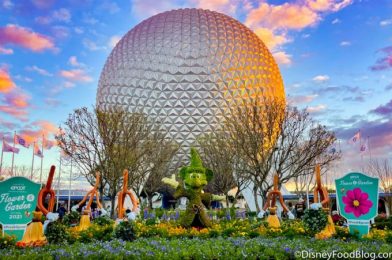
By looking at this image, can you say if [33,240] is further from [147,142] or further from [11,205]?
[147,142]

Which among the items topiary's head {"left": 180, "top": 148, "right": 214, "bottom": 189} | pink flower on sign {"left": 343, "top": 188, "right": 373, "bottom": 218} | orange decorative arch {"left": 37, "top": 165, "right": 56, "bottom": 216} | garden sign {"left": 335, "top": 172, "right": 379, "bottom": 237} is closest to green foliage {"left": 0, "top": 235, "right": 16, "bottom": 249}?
orange decorative arch {"left": 37, "top": 165, "right": 56, "bottom": 216}

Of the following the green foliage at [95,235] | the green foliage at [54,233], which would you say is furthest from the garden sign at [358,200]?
the green foliage at [54,233]

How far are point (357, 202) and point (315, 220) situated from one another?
4.90ft

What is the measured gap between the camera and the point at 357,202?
41.5 ft

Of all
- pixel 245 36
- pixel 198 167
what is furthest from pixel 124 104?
pixel 198 167

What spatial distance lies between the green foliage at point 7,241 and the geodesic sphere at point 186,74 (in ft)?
A: 89.6

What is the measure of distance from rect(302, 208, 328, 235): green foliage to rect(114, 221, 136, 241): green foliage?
5855 millimetres

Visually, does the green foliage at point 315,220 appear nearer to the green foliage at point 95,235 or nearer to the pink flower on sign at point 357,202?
the pink flower on sign at point 357,202

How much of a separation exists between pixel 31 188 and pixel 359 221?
10445mm

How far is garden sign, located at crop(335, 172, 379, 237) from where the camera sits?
489 inches

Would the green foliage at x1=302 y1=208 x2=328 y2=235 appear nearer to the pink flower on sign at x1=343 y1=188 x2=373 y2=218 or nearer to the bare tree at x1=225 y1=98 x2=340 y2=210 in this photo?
the pink flower on sign at x1=343 y1=188 x2=373 y2=218

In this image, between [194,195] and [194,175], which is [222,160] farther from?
[194,195]

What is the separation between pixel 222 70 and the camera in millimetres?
39344

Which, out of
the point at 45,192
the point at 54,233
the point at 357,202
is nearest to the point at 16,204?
the point at 45,192
